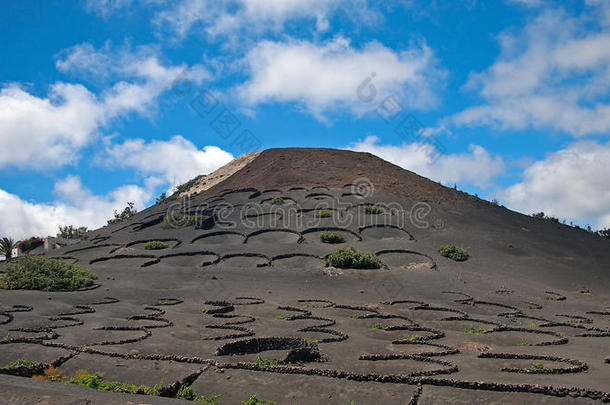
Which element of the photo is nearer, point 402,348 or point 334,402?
point 334,402

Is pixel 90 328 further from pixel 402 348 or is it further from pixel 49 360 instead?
pixel 402 348

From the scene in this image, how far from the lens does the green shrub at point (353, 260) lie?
106 ft

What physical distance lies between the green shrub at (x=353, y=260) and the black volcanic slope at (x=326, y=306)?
3.58 feet

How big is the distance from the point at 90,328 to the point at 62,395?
30.4 ft

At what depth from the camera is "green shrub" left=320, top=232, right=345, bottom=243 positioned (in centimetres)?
3841

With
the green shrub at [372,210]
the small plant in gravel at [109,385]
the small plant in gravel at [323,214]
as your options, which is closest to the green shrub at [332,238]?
the small plant in gravel at [323,214]

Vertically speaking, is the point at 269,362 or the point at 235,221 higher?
the point at 235,221

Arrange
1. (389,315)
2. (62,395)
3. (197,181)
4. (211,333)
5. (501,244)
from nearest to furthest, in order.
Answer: (62,395), (211,333), (389,315), (501,244), (197,181)

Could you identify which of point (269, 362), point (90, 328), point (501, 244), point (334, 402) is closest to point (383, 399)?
point (334, 402)

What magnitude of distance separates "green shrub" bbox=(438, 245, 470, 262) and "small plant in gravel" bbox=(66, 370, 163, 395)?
28.5m

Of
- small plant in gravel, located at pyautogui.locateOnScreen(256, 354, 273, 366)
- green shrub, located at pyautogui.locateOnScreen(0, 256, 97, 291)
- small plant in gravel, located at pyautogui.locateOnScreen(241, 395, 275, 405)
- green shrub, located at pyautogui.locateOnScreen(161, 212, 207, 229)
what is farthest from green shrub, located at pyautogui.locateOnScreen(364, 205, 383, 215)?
small plant in gravel, located at pyautogui.locateOnScreen(241, 395, 275, 405)

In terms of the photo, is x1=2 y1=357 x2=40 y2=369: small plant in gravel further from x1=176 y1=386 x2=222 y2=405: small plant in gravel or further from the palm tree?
the palm tree

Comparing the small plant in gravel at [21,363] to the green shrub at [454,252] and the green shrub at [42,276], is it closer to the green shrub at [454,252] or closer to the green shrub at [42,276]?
the green shrub at [42,276]

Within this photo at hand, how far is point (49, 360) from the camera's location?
12469mm
